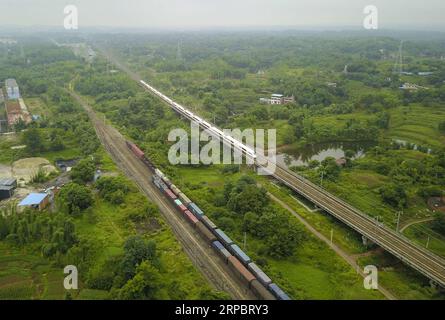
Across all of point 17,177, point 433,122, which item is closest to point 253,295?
point 17,177

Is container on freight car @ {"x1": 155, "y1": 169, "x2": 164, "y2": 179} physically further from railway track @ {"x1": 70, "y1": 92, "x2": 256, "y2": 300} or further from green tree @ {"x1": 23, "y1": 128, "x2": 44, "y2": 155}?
green tree @ {"x1": 23, "y1": 128, "x2": 44, "y2": 155}

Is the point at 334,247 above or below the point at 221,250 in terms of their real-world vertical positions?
below

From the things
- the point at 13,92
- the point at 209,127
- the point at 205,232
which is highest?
the point at 13,92

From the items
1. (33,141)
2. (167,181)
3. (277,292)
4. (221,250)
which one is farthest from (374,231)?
(33,141)

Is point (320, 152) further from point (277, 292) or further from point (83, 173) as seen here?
point (277, 292)

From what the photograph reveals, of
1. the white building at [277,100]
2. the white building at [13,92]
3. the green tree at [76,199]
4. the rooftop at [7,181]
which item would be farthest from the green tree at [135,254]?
the white building at [13,92]

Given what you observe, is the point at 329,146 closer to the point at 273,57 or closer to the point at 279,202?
the point at 279,202

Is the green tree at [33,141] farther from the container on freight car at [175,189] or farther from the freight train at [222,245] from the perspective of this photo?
the container on freight car at [175,189]
